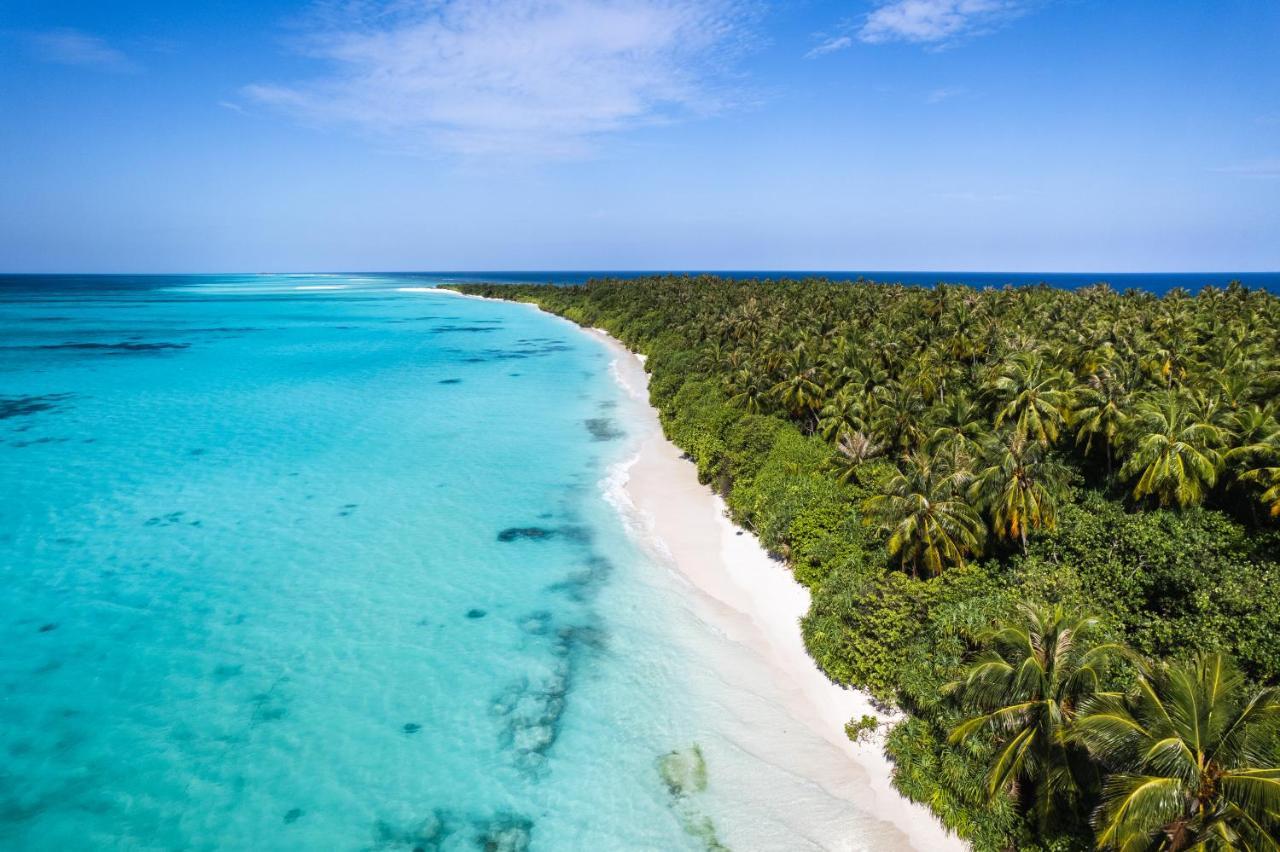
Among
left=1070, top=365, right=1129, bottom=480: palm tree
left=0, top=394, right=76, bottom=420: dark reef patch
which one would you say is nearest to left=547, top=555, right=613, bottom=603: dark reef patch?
left=1070, top=365, right=1129, bottom=480: palm tree

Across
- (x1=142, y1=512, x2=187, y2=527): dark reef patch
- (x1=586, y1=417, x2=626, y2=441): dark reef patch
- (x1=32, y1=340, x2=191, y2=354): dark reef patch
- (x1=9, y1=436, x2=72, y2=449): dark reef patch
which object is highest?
(x1=32, y1=340, x2=191, y2=354): dark reef patch

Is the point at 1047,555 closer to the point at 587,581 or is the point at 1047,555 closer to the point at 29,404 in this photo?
the point at 587,581

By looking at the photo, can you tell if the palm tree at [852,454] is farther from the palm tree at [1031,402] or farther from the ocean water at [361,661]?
the ocean water at [361,661]

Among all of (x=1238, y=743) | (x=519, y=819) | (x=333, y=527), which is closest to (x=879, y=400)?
(x=1238, y=743)

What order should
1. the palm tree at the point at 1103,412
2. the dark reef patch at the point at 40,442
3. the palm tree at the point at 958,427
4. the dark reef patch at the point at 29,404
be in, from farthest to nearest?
the dark reef patch at the point at 29,404 < the dark reef patch at the point at 40,442 < the palm tree at the point at 958,427 < the palm tree at the point at 1103,412

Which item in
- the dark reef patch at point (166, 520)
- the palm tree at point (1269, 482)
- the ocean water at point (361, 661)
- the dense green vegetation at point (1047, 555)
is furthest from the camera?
the dark reef patch at point (166, 520)

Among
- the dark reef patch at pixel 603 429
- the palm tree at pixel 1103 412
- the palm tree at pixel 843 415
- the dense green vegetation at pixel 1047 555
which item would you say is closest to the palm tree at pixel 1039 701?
the dense green vegetation at pixel 1047 555

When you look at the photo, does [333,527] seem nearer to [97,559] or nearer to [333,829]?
[97,559]

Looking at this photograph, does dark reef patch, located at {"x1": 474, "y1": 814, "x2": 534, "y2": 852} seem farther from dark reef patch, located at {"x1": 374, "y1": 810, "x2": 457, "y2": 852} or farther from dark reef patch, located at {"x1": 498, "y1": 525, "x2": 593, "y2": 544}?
dark reef patch, located at {"x1": 498, "y1": 525, "x2": 593, "y2": 544}
